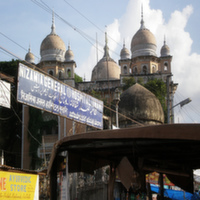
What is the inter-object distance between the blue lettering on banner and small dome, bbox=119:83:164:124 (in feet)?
22.1

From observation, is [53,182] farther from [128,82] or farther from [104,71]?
[104,71]

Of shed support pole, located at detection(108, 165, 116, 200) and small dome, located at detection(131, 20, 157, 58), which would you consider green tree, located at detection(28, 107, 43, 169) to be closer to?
small dome, located at detection(131, 20, 157, 58)

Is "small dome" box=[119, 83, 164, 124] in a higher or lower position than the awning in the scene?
higher

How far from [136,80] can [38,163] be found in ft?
41.2

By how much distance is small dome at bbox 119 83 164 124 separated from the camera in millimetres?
19750

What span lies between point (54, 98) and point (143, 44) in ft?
87.3

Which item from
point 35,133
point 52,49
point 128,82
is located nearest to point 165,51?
point 128,82

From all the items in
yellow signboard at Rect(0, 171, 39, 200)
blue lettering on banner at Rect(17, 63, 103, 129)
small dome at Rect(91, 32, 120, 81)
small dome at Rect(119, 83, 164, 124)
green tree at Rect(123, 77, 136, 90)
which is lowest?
yellow signboard at Rect(0, 171, 39, 200)

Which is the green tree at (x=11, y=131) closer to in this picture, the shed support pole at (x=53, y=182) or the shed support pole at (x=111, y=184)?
the shed support pole at (x=53, y=182)

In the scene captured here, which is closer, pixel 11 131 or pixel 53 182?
pixel 53 182

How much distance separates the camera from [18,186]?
823 cm

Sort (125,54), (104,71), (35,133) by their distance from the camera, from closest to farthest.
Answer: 1. (35,133)
2. (125,54)
3. (104,71)

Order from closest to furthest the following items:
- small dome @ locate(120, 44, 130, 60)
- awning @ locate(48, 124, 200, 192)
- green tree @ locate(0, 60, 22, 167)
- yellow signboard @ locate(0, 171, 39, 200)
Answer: awning @ locate(48, 124, 200, 192)
yellow signboard @ locate(0, 171, 39, 200)
green tree @ locate(0, 60, 22, 167)
small dome @ locate(120, 44, 130, 60)

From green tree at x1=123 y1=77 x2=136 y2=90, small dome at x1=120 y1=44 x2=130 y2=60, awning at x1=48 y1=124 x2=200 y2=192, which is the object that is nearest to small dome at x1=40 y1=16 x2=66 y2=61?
small dome at x1=120 y1=44 x2=130 y2=60
